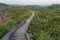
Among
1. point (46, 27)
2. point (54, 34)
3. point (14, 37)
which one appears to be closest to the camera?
point (14, 37)

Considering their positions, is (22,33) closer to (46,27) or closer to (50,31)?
(50,31)

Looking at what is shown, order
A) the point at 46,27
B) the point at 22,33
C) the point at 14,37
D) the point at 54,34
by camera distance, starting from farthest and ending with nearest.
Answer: the point at 46,27 → the point at 54,34 → the point at 22,33 → the point at 14,37

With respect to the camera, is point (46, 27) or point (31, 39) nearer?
point (31, 39)

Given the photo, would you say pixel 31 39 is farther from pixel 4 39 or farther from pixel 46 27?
pixel 46 27

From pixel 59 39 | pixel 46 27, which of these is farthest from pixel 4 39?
pixel 46 27

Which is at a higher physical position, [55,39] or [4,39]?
[4,39]

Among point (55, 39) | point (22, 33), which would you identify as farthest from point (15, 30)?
point (55, 39)

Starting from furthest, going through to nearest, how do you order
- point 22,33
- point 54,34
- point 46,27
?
point 46,27
point 54,34
point 22,33

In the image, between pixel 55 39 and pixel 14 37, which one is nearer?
pixel 14 37

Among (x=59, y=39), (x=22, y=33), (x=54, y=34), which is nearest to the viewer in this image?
(x=22, y=33)
